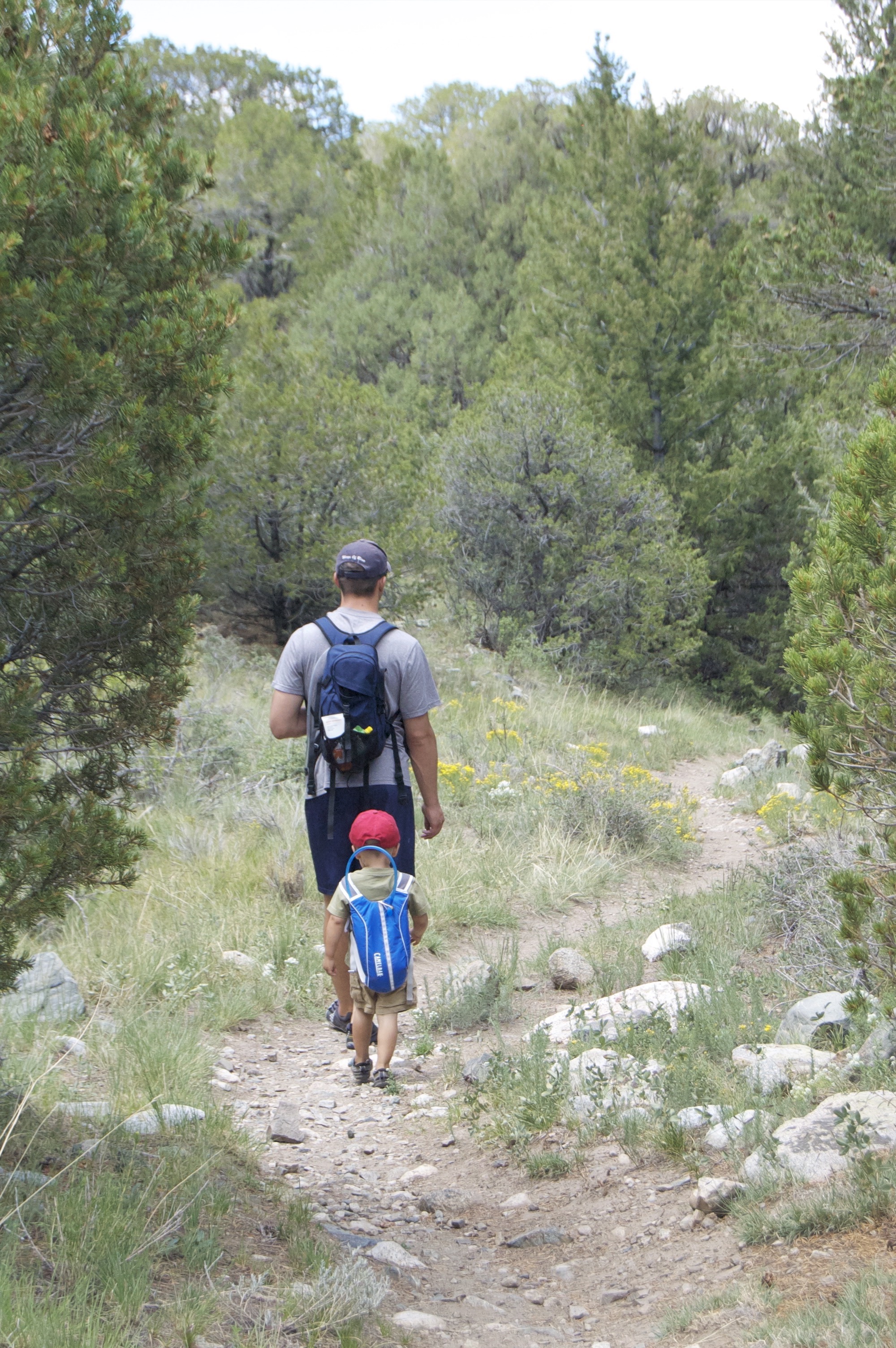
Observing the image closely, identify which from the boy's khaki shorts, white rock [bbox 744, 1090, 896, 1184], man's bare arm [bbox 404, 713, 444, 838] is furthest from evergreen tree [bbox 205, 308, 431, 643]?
white rock [bbox 744, 1090, 896, 1184]

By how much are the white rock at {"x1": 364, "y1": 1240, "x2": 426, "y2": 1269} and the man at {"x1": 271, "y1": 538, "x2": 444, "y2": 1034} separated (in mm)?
1215

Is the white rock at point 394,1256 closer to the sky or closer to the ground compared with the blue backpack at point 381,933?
closer to the ground

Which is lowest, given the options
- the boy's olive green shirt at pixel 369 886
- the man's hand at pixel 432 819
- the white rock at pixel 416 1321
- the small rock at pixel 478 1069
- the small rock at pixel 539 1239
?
the small rock at pixel 478 1069

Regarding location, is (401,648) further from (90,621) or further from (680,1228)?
(680,1228)

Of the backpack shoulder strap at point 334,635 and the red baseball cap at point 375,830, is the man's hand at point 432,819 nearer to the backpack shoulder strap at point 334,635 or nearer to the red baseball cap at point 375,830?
the red baseball cap at point 375,830

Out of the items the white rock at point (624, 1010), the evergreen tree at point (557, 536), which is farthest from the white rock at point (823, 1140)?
the evergreen tree at point (557, 536)

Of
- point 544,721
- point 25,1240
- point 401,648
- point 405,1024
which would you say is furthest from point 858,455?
point 544,721

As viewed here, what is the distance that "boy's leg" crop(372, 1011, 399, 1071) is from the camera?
397cm

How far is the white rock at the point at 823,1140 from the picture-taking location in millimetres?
2809

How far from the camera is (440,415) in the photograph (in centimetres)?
1984

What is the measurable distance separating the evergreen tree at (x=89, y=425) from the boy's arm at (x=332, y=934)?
104 centimetres

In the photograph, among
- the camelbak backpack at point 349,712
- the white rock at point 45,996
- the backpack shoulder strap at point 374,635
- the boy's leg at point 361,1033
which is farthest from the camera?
the white rock at point 45,996

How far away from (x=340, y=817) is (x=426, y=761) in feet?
1.22

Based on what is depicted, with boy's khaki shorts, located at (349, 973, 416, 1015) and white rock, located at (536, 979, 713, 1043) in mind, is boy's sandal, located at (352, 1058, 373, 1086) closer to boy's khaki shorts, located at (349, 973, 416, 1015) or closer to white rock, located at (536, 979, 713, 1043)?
boy's khaki shorts, located at (349, 973, 416, 1015)
